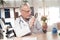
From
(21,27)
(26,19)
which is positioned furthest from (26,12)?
(21,27)

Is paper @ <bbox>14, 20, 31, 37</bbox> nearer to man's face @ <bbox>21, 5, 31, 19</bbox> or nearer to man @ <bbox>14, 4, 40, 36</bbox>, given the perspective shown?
man @ <bbox>14, 4, 40, 36</bbox>

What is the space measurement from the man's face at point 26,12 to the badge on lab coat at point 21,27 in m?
0.12

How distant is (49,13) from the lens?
338 cm

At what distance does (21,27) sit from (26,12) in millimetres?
378

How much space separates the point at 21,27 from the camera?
118 inches

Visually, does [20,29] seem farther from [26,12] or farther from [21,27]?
[26,12]

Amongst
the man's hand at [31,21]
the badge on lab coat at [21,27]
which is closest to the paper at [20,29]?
the badge on lab coat at [21,27]

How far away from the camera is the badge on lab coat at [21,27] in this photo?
2961 millimetres

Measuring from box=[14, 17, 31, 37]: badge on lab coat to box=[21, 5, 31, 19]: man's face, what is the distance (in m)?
0.12

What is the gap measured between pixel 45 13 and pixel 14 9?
80cm

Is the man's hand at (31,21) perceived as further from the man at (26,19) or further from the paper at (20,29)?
the paper at (20,29)

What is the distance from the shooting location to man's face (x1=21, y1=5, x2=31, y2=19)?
3079 mm

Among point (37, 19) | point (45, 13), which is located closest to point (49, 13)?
point (45, 13)

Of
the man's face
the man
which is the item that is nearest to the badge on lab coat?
the man
